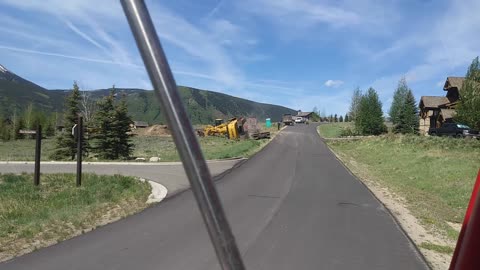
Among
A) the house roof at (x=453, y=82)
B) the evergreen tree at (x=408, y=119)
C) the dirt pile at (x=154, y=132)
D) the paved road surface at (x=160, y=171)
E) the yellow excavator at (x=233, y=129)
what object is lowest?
the paved road surface at (x=160, y=171)

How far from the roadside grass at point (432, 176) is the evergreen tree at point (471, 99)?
21.6ft

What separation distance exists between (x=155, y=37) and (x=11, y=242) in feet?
26.9

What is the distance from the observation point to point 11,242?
779cm

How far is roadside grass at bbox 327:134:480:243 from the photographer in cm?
1249

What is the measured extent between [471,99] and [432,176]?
22245mm

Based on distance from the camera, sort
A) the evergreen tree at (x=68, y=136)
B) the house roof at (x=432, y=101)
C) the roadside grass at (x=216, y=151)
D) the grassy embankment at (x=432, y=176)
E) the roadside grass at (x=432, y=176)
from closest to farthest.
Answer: the grassy embankment at (x=432, y=176)
the roadside grass at (x=432, y=176)
the roadside grass at (x=216, y=151)
the evergreen tree at (x=68, y=136)
the house roof at (x=432, y=101)

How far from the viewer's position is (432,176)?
19516 millimetres

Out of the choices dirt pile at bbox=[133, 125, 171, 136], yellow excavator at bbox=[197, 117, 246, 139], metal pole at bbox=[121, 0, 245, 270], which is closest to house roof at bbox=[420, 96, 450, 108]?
yellow excavator at bbox=[197, 117, 246, 139]

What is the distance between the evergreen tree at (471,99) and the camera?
37.5 m

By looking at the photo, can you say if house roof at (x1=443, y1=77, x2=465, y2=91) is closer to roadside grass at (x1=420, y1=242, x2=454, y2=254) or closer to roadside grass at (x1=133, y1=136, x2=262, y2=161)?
roadside grass at (x1=133, y1=136, x2=262, y2=161)

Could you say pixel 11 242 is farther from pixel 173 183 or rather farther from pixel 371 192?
pixel 371 192

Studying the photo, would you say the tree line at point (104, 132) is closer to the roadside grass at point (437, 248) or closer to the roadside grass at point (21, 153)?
the roadside grass at point (21, 153)

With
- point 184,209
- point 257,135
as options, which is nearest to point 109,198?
point 184,209

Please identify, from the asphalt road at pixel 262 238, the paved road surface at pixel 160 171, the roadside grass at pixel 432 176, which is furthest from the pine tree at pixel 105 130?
the asphalt road at pixel 262 238
